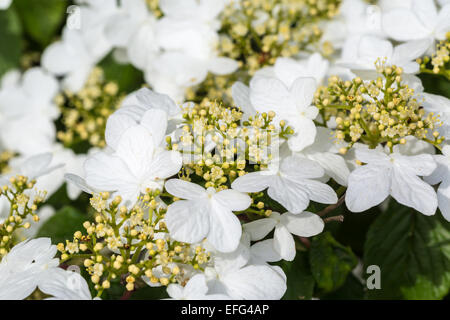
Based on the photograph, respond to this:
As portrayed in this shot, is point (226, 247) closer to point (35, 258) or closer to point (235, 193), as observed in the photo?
point (235, 193)

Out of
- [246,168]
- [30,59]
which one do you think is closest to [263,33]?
[246,168]

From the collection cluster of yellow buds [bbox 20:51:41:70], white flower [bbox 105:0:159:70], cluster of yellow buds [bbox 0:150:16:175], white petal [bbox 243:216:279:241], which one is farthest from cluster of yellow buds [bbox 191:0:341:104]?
cluster of yellow buds [bbox 20:51:41:70]

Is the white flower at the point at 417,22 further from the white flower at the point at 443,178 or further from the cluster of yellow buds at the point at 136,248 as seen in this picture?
the cluster of yellow buds at the point at 136,248

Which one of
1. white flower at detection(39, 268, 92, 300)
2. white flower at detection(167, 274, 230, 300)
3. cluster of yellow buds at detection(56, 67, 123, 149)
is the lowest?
cluster of yellow buds at detection(56, 67, 123, 149)

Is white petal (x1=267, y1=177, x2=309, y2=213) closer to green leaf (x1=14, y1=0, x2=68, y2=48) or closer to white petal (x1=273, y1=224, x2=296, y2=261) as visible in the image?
white petal (x1=273, y1=224, x2=296, y2=261)

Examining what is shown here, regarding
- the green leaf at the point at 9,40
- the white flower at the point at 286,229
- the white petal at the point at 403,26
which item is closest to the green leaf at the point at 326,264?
the white flower at the point at 286,229

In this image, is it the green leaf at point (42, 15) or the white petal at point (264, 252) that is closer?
the white petal at point (264, 252)
